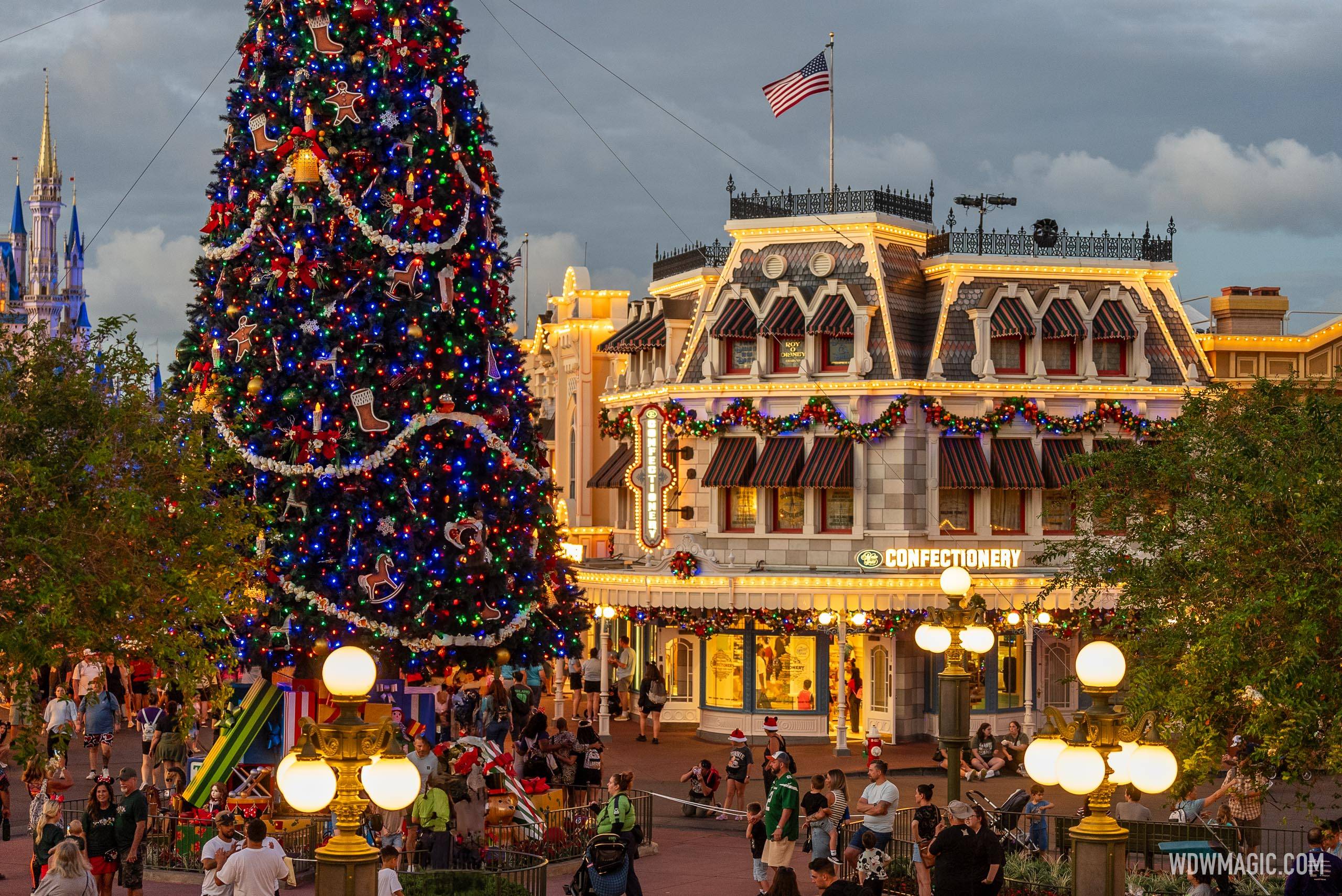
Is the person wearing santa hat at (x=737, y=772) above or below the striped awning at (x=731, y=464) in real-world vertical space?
below

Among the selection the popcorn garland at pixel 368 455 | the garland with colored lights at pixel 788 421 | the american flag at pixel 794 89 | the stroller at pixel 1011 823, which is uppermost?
the american flag at pixel 794 89

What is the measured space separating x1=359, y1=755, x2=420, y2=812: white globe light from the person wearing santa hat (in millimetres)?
16135

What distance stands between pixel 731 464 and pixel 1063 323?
839 centimetres

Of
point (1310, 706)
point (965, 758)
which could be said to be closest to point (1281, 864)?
point (1310, 706)

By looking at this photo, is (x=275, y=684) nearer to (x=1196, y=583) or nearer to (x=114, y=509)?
(x=114, y=509)

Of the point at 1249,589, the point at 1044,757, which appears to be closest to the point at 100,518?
the point at 1044,757

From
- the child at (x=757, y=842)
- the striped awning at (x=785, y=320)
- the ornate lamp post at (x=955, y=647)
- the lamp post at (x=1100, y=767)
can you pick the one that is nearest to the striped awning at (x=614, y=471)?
the striped awning at (x=785, y=320)

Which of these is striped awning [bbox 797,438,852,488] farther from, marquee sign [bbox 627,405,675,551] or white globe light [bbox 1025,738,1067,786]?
white globe light [bbox 1025,738,1067,786]

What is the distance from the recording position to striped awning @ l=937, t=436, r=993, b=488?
127 ft

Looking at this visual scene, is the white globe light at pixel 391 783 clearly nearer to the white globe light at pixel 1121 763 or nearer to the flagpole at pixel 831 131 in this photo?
the white globe light at pixel 1121 763

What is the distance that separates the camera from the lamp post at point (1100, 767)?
41.5ft

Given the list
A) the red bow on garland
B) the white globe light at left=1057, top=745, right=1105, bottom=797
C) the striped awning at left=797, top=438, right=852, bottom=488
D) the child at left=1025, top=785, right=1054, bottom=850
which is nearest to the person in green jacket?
the child at left=1025, top=785, right=1054, bottom=850

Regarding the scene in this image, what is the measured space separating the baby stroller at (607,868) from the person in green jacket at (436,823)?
2.95 meters

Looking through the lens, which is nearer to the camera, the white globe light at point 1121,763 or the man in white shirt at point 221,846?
the white globe light at point 1121,763
